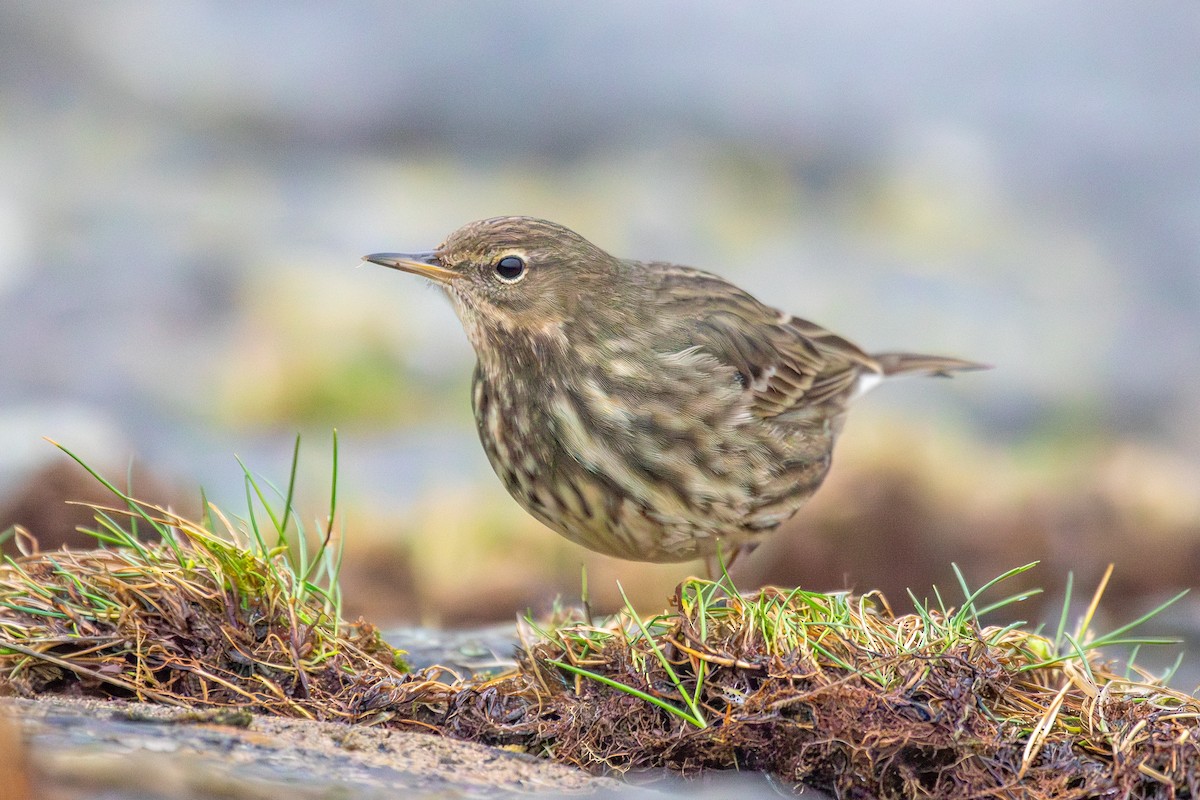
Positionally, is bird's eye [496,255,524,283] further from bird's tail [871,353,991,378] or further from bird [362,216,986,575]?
bird's tail [871,353,991,378]

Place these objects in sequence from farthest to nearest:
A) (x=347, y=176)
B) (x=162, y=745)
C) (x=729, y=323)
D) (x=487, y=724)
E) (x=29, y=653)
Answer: (x=347, y=176), (x=729, y=323), (x=487, y=724), (x=29, y=653), (x=162, y=745)

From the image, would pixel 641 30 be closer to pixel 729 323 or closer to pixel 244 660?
pixel 729 323

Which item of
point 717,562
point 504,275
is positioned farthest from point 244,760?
point 717,562

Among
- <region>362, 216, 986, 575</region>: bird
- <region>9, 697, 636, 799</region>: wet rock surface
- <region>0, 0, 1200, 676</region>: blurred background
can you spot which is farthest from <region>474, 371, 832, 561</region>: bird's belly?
<region>0, 0, 1200, 676</region>: blurred background

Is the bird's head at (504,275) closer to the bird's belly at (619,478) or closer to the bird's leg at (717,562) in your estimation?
the bird's belly at (619,478)

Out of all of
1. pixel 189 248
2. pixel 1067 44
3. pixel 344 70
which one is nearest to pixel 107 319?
pixel 189 248

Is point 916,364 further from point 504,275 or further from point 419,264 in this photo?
point 419,264

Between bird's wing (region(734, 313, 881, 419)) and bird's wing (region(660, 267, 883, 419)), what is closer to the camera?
bird's wing (region(660, 267, 883, 419))
